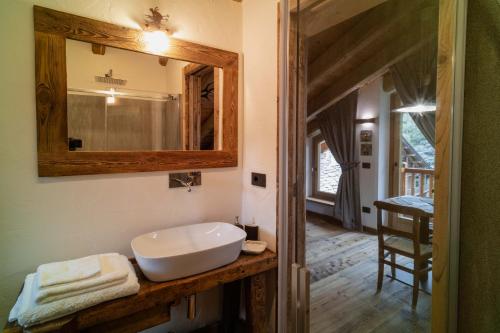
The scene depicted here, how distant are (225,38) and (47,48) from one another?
1074 mm

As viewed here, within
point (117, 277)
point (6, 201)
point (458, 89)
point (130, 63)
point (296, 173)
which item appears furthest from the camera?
point (130, 63)

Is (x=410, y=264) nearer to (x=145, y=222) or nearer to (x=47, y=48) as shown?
(x=145, y=222)

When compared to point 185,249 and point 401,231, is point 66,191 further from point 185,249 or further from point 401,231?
point 401,231

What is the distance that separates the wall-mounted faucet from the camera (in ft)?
5.66

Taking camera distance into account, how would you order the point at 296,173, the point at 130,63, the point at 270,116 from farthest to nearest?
the point at 270,116
the point at 130,63
the point at 296,173

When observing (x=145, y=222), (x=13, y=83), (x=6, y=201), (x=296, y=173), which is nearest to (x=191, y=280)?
(x=145, y=222)

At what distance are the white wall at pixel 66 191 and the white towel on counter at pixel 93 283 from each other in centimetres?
27

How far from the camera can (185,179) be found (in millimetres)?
1767

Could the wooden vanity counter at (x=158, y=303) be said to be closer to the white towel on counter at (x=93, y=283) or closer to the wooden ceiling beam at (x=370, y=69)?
the white towel on counter at (x=93, y=283)

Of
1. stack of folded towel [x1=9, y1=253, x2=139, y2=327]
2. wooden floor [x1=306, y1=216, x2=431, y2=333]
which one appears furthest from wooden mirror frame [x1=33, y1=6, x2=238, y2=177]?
wooden floor [x1=306, y1=216, x2=431, y2=333]

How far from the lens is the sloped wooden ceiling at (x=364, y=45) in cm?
118

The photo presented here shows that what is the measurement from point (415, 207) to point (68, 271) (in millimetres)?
1638

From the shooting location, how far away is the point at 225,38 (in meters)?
1.88

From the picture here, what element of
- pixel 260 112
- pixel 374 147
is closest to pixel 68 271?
pixel 260 112
